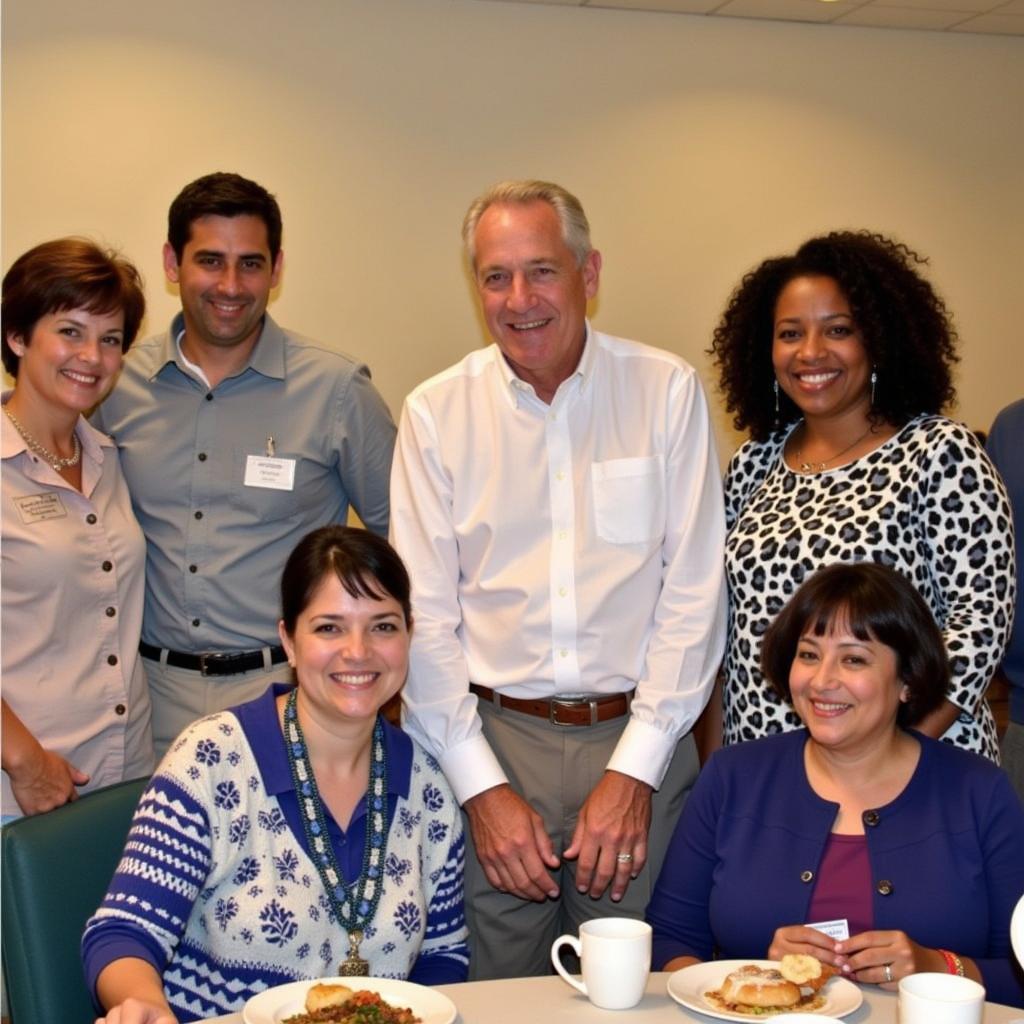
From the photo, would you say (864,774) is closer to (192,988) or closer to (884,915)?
(884,915)

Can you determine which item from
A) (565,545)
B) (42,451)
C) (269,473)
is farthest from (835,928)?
(42,451)

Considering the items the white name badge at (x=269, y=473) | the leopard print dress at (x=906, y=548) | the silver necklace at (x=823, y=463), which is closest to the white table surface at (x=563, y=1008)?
the leopard print dress at (x=906, y=548)

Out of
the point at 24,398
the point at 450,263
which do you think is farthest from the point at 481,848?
the point at 450,263

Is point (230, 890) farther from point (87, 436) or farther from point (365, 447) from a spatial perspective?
point (365, 447)

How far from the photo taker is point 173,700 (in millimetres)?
3047

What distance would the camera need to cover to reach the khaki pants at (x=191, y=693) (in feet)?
9.95

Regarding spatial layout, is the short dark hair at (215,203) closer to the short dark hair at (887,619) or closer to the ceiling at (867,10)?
the short dark hair at (887,619)

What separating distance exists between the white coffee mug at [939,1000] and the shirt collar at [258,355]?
2.14 metres

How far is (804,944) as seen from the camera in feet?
6.24

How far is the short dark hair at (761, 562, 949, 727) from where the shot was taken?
2.22m

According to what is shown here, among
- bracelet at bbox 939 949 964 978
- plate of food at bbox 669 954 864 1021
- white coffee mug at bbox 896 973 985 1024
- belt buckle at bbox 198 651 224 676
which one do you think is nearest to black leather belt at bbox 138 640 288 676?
belt buckle at bbox 198 651 224 676

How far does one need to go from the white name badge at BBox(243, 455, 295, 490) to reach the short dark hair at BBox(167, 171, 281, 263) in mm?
521

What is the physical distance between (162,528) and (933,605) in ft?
5.68

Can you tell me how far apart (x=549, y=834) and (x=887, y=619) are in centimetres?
84
